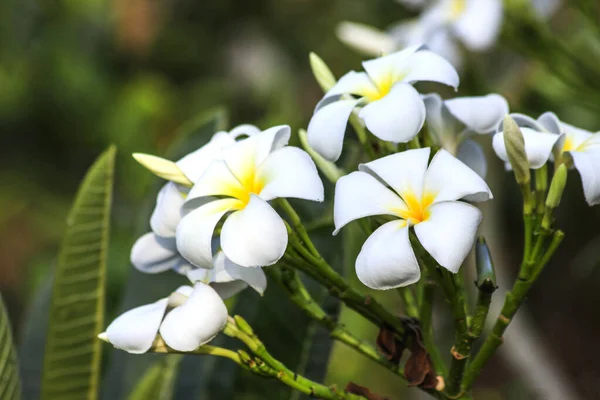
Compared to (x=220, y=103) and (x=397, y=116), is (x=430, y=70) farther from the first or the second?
(x=220, y=103)

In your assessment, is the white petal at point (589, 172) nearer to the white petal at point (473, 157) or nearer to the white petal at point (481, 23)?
the white petal at point (473, 157)

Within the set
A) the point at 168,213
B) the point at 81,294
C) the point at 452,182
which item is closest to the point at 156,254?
the point at 168,213

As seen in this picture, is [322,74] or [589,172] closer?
[589,172]

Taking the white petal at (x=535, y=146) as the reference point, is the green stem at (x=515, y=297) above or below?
below

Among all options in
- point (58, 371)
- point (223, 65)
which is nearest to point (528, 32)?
point (58, 371)

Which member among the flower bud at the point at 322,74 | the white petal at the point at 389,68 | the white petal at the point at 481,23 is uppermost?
the flower bud at the point at 322,74

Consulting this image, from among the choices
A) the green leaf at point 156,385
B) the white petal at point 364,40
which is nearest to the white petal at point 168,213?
the green leaf at point 156,385

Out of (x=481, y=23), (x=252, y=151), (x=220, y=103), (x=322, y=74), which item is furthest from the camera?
(x=220, y=103)

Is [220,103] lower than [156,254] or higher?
lower
